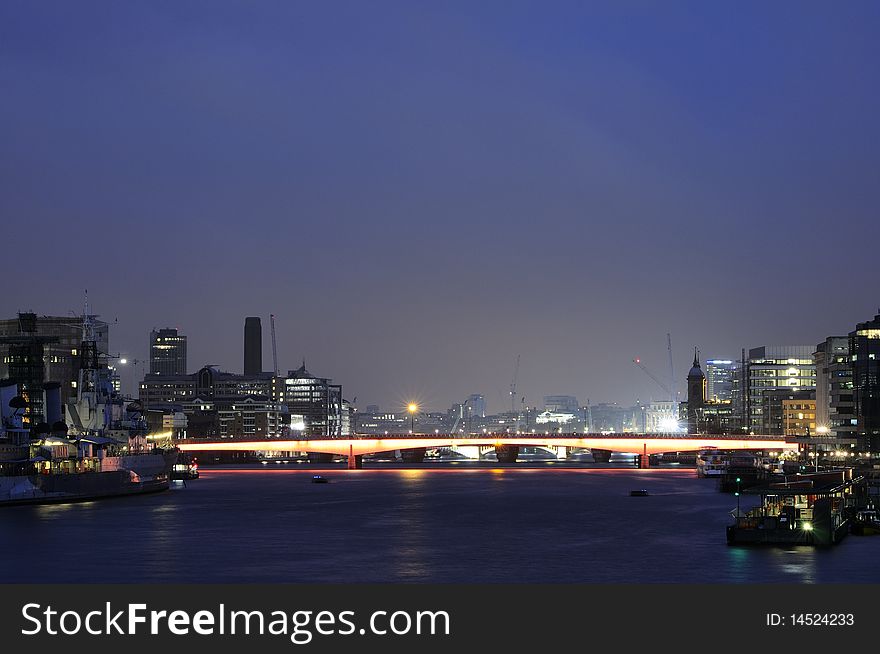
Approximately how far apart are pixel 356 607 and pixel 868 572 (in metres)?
30.4

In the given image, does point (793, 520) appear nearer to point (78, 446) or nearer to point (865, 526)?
point (865, 526)

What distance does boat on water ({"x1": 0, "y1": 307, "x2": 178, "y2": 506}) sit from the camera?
5199 inches

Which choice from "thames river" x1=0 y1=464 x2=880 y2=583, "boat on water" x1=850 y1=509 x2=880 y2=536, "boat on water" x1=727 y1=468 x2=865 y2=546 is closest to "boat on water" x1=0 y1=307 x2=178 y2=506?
"thames river" x1=0 y1=464 x2=880 y2=583

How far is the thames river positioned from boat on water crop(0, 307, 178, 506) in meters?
5.26

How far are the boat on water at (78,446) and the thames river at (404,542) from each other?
5.26 metres

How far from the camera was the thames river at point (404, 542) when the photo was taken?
2781 inches

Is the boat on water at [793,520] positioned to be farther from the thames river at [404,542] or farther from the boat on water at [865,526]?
the thames river at [404,542]

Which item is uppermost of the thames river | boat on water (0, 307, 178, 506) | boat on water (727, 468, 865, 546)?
boat on water (0, 307, 178, 506)

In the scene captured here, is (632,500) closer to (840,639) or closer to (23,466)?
(23,466)

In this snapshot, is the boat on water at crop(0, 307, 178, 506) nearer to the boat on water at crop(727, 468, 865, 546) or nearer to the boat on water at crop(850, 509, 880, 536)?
the boat on water at crop(727, 468, 865, 546)

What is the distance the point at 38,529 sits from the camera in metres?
98.9

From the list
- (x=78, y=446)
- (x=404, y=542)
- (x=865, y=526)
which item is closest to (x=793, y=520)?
(x=865, y=526)

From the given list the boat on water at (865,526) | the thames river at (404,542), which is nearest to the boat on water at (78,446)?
the thames river at (404,542)

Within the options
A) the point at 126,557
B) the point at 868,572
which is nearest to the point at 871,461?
the point at 868,572
